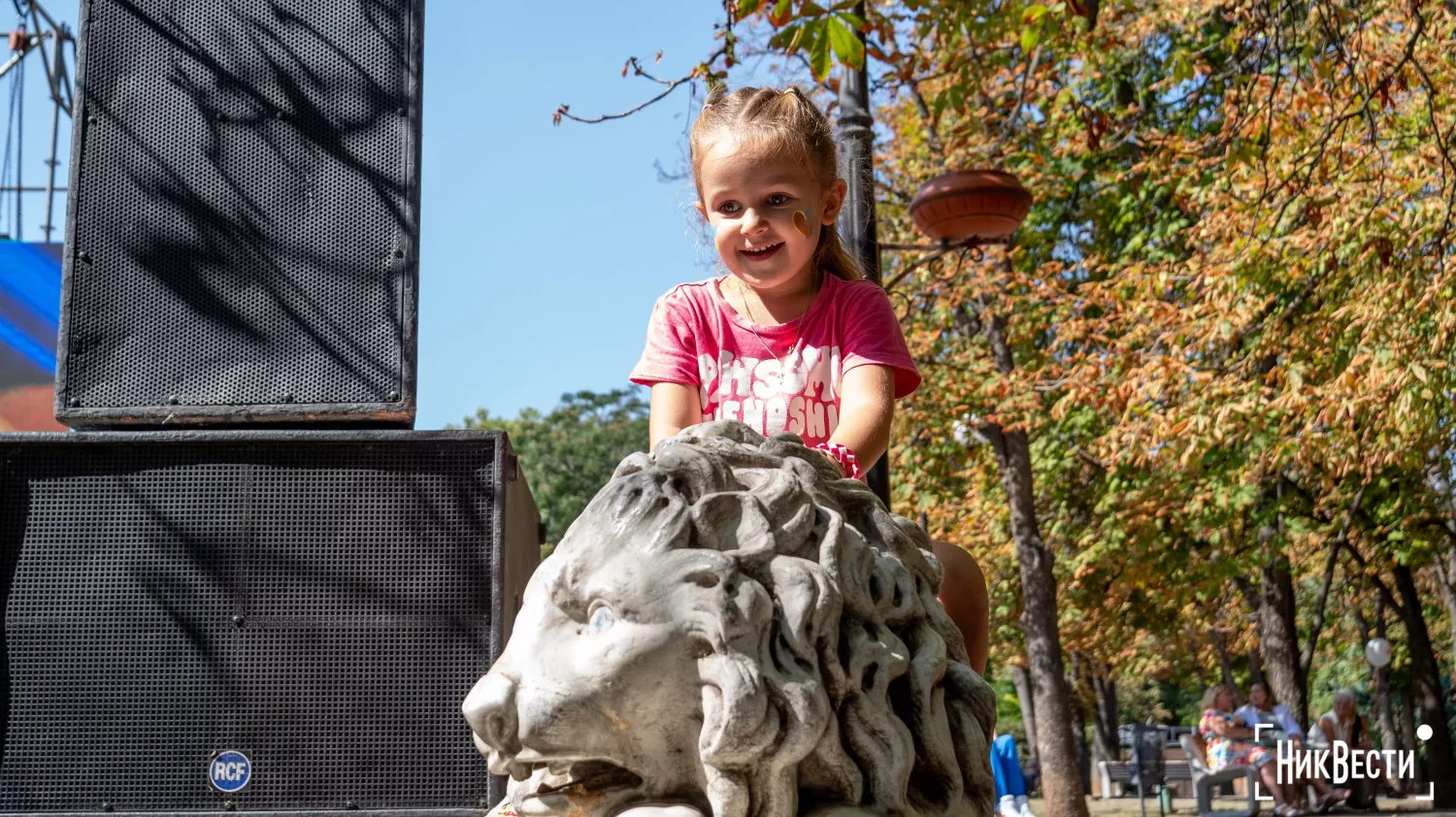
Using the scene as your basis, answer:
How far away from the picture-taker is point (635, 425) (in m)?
51.7

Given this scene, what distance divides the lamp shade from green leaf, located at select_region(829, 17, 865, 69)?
364 centimetres

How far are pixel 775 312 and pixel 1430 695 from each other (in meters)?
17.9

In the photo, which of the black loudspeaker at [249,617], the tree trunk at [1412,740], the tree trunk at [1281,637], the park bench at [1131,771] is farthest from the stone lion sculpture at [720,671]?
the park bench at [1131,771]

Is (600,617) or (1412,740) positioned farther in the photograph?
(1412,740)

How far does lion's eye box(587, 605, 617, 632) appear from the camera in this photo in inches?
65.5

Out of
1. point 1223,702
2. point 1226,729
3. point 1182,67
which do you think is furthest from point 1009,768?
point 1182,67

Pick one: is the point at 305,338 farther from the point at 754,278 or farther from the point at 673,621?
the point at 673,621

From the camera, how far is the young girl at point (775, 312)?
8.50 feet

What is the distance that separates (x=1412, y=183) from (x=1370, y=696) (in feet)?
95.1

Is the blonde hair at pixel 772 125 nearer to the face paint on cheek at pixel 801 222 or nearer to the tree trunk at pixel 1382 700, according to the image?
the face paint on cheek at pixel 801 222

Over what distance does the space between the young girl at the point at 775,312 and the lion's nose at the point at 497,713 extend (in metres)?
0.91

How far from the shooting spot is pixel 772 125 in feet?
8.50

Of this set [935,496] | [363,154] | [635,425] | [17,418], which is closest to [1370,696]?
[935,496]

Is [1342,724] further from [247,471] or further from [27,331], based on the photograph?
[247,471]
